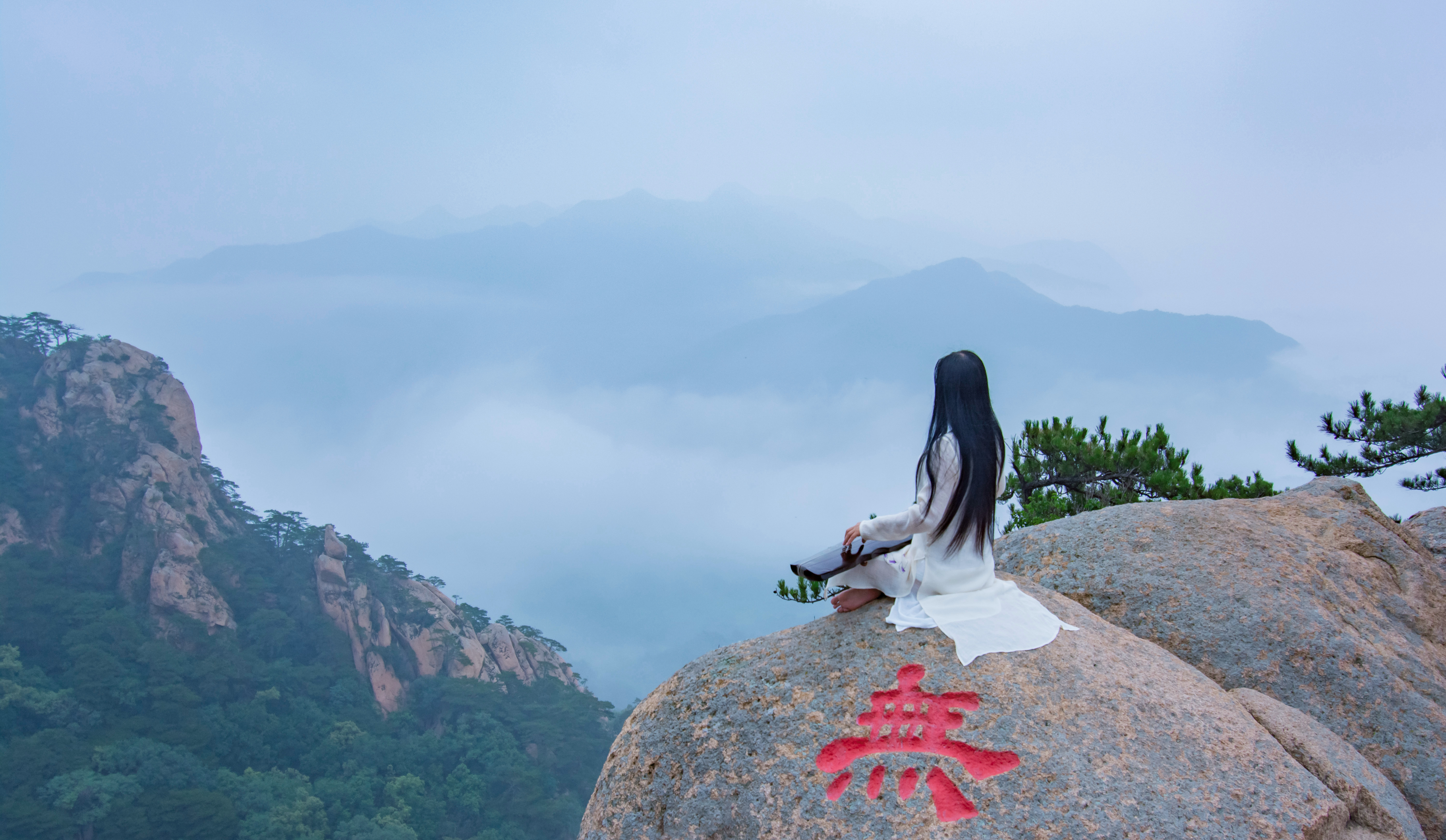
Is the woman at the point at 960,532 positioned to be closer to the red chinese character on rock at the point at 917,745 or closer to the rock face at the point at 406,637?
the red chinese character on rock at the point at 917,745

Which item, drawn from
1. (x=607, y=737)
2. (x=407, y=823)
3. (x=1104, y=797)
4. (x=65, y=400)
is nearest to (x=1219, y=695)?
(x=1104, y=797)

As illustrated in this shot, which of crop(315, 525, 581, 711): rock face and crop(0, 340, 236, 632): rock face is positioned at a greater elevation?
crop(0, 340, 236, 632): rock face

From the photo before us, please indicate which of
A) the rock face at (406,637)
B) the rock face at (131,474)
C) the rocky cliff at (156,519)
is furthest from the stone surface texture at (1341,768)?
the rock face at (131,474)

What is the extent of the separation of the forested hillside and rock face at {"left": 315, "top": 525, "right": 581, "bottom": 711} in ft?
1.03

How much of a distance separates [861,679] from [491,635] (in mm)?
50005

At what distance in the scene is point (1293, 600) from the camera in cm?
564

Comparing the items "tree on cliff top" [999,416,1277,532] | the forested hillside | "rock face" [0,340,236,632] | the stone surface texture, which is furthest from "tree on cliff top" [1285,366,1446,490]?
"rock face" [0,340,236,632]

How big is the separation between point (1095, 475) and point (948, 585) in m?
7.44

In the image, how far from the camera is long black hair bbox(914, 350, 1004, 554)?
425 cm

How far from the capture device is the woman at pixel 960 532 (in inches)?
169

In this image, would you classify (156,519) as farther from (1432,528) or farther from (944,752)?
(1432,528)

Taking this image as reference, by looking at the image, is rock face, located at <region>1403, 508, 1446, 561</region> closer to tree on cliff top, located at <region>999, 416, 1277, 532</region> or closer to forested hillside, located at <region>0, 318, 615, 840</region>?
tree on cliff top, located at <region>999, 416, 1277, 532</region>

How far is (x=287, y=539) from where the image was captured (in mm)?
54156

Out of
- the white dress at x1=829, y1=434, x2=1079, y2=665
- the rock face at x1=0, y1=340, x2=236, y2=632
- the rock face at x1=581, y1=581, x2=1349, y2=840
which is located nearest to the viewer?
the rock face at x1=581, y1=581, x2=1349, y2=840
